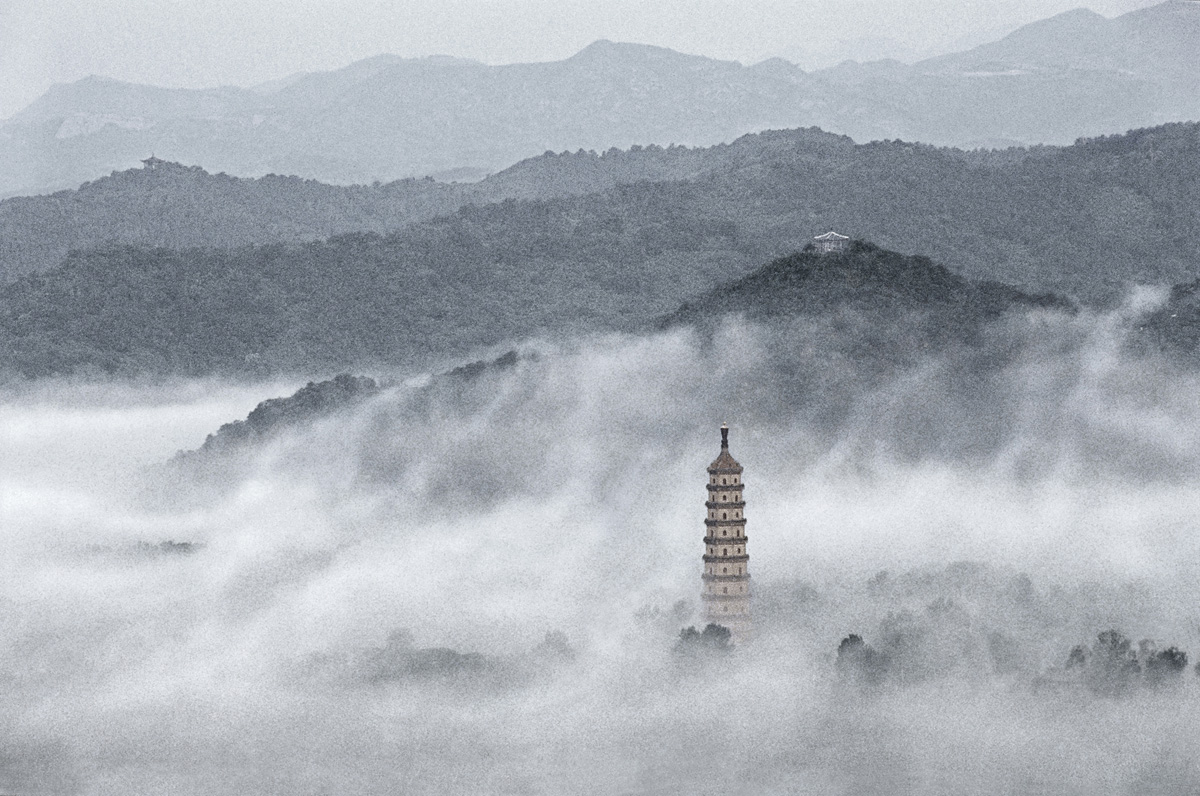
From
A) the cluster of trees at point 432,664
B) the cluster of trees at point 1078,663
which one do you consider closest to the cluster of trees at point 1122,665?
the cluster of trees at point 1078,663

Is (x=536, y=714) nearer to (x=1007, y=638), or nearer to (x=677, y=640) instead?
(x=677, y=640)

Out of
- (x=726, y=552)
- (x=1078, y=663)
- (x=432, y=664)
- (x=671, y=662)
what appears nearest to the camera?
(x=726, y=552)

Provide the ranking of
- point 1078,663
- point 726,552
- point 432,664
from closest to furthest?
point 726,552 < point 1078,663 < point 432,664

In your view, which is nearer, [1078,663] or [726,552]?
[726,552]

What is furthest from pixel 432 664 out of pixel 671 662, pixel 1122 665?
pixel 1122 665

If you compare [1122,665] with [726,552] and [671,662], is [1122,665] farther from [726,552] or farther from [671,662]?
[726,552]

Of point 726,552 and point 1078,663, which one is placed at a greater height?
point 726,552

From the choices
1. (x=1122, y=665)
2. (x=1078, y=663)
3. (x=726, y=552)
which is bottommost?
(x=1078, y=663)

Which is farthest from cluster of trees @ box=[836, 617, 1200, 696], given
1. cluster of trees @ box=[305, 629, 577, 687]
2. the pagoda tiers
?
cluster of trees @ box=[305, 629, 577, 687]

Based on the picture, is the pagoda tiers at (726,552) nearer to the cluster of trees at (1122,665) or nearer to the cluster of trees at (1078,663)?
the cluster of trees at (1078,663)

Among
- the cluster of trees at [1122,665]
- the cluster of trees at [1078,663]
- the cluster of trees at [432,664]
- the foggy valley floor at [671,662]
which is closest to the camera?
the foggy valley floor at [671,662]

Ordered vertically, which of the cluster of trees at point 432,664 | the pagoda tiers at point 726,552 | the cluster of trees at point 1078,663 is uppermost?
the pagoda tiers at point 726,552
